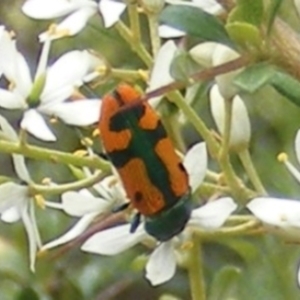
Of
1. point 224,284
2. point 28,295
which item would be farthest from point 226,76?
Result: point 28,295

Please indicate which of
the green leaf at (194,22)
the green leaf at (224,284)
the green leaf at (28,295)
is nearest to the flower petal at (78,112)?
the green leaf at (194,22)

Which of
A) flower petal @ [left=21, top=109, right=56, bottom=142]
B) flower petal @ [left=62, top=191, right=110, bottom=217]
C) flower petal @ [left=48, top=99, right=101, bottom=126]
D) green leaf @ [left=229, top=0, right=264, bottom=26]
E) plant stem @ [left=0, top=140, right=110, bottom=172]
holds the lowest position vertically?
flower petal @ [left=62, top=191, right=110, bottom=217]

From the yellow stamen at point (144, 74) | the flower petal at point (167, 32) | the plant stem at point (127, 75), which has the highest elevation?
the flower petal at point (167, 32)

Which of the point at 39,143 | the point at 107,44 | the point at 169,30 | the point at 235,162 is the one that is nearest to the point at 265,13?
the point at 169,30

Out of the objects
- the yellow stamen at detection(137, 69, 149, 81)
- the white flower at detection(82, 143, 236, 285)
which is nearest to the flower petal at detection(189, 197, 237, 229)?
the white flower at detection(82, 143, 236, 285)

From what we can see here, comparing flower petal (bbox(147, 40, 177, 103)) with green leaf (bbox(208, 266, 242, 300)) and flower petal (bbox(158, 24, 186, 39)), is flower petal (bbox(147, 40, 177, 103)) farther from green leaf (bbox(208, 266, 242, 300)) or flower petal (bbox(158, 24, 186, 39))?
green leaf (bbox(208, 266, 242, 300))

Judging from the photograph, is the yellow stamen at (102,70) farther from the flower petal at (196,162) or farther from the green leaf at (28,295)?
the green leaf at (28,295)

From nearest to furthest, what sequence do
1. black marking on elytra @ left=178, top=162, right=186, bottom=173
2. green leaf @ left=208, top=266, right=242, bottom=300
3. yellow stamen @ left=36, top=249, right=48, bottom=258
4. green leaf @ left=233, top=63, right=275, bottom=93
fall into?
green leaf @ left=233, top=63, right=275, bottom=93 → black marking on elytra @ left=178, top=162, right=186, bottom=173 → yellow stamen @ left=36, top=249, right=48, bottom=258 → green leaf @ left=208, top=266, right=242, bottom=300
